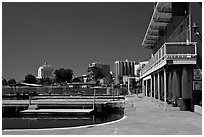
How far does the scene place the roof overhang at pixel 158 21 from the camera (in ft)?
66.8

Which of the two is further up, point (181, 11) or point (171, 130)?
point (181, 11)

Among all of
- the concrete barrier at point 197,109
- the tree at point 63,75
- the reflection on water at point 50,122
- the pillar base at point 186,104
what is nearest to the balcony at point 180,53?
the concrete barrier at point 197,109

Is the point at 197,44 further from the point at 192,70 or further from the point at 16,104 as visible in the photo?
the point at 16,104

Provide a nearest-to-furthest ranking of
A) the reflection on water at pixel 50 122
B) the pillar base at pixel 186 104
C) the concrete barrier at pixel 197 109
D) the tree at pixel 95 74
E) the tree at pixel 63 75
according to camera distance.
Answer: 1. the reflection on water at pixel 50 122
2. the concrete barrier at pixel 197 109
3. the pillar base at pixel 186 104
4. the tree at pixel 63 75
5. the tree at pixel 95 74

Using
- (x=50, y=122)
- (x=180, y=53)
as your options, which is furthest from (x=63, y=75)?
(x=180, y=53)

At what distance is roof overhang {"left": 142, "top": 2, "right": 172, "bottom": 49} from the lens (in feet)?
66.8

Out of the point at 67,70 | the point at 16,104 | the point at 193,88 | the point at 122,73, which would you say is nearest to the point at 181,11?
the point at 193,88

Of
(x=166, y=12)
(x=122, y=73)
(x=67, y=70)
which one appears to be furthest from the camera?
(x=122, y=73)

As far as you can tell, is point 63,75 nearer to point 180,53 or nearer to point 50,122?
point 50,122

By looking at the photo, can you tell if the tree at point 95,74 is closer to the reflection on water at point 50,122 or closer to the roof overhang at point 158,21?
the roof overhang at point 158,21

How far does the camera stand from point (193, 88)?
1628 centimetres

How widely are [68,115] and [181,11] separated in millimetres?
10223

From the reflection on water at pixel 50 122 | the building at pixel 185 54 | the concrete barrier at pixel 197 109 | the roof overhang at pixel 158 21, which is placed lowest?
the reflection on water at pixel 50 122

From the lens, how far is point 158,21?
23391 mm
